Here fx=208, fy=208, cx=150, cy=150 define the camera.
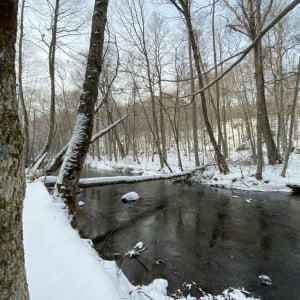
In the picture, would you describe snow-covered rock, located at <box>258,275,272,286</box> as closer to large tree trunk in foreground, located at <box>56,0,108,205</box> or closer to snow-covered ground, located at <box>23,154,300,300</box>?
snow-covered ground, located at <box>23,154,300,300</box>

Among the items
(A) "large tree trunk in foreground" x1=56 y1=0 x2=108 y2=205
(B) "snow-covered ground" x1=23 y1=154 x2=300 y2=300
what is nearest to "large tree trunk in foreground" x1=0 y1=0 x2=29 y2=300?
(B) "snow-covered ground" x1=23 y1=154 x2=300 y2=300

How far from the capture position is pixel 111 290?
188 cm

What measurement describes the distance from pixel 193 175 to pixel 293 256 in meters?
8.14

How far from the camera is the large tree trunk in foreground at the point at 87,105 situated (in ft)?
10.7

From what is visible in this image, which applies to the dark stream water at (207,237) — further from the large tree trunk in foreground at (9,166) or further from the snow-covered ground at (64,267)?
the large tree trunk in foreground at (9,166)

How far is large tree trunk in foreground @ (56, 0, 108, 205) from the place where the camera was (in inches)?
128

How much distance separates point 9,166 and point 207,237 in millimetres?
4922

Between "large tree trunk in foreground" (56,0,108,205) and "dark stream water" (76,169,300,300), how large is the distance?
1871 mm

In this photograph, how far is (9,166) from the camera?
83 cm

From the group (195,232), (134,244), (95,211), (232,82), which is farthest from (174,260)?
(232,82)

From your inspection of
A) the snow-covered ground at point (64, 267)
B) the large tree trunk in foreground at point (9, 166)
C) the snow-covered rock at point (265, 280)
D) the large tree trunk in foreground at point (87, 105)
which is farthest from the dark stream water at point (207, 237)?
the large tree trunk in foreground at point (9, 166)

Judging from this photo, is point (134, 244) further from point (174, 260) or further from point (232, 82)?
point (232, 82)

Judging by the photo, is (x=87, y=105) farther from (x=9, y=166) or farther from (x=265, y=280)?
(x=265, y=280)

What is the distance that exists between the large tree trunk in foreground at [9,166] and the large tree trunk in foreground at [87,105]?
8.60 ft
